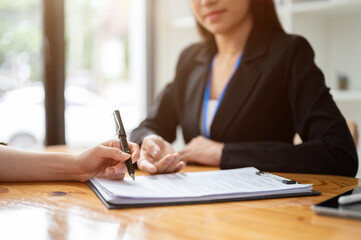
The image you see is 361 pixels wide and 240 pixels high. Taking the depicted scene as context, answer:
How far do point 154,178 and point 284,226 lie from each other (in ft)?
1.32

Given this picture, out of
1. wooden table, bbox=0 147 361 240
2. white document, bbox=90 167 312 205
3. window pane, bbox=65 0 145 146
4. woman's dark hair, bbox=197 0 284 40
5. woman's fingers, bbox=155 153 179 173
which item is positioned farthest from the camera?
window pane, bbox=65 0 145 146

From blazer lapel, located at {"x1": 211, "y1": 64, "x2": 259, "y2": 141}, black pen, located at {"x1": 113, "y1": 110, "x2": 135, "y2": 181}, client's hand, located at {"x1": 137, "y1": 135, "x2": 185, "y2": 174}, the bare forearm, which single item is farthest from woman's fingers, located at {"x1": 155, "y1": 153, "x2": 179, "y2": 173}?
blazer lapel, located at {"x1": 211, "y1": 64, "x2": 259, "y2": 141}

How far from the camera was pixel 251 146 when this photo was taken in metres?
1.22

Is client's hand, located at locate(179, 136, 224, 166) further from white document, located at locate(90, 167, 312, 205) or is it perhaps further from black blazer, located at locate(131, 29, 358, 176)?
white document, located at locate(90, 167, 312, 205)

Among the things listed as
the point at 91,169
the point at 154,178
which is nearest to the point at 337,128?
the point at 154,178

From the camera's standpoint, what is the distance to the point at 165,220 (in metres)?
0.63

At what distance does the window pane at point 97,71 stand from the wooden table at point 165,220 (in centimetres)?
213

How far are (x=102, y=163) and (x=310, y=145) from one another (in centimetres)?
62

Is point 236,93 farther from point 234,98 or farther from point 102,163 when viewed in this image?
point 102,163

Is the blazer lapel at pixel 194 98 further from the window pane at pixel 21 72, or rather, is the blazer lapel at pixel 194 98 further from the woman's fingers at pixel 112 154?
the window pane at pixel 21 72

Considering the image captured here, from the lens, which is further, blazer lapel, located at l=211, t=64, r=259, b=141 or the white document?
blazer lapel, located at l=211, t=64, r=259, b=141

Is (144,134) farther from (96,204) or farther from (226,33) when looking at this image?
(96,204)

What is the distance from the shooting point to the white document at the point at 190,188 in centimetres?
73

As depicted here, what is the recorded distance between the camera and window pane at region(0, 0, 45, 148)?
2.56 metres
